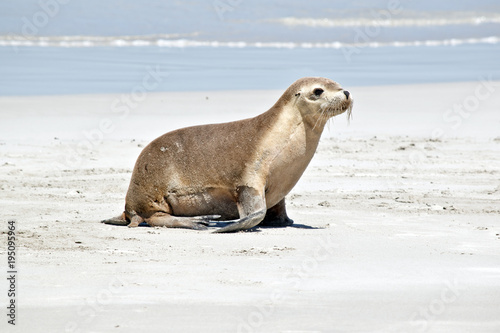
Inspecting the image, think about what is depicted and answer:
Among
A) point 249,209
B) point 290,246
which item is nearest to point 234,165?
point 249,209

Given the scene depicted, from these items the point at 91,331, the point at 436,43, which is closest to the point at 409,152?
the point at 91,331

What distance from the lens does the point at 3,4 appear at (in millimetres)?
44406

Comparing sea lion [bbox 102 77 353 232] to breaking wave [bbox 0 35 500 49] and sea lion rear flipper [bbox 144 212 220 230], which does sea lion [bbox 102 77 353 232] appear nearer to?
sea lion rear flipper [bbox 144 212 220 230]

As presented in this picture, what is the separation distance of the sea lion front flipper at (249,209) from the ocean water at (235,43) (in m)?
11.8

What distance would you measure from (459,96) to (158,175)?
11159mm

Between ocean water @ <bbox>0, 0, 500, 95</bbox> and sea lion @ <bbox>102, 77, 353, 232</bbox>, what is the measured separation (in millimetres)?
11214

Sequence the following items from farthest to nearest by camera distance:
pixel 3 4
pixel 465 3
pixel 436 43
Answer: pixel 465 3, pixel 3 4, pixel 436 43

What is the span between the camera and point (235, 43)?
35.8 metres

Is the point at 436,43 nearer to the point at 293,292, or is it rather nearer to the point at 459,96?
the point at 459,96

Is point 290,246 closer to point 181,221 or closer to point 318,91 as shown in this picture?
point 181,221

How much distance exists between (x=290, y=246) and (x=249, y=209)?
80cm

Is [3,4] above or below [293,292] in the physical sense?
above

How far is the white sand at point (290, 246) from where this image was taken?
491 cm

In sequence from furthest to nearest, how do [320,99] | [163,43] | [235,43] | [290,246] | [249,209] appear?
[163,43], [235,43], [320,99], [249,209], [290,246]
